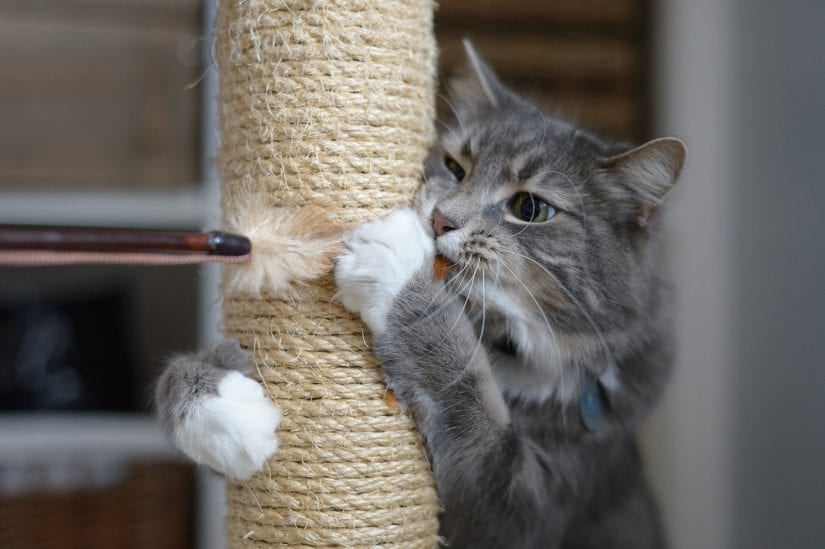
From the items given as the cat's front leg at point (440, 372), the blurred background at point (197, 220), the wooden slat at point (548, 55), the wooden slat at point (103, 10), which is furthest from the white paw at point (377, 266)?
the wooden slat at point (103, 10)

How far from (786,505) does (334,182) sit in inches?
56.0

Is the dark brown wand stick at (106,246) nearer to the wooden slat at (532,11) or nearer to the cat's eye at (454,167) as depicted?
the cat's eye at (454,167)

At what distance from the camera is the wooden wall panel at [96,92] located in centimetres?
213

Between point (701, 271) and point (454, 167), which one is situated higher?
point (454, 167)

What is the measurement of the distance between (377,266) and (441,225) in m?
0.14

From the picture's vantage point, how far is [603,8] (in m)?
2.20

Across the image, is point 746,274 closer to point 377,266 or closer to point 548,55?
point 548,55

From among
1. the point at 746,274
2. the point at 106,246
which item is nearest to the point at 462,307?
the point at 106,246

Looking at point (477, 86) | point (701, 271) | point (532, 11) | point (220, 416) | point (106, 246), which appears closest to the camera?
point (106, 246)

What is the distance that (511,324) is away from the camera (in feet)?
3.59

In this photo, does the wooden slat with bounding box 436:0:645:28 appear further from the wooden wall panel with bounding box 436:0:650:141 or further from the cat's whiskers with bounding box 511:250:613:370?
the cat's whiskers with bounding box 511:250:613:370

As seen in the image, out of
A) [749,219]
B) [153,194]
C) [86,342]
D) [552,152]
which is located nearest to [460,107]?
[552,152]

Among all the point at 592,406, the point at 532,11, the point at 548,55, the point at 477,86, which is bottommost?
the point at 592,406

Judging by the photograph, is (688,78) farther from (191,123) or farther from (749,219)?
(191,123)
